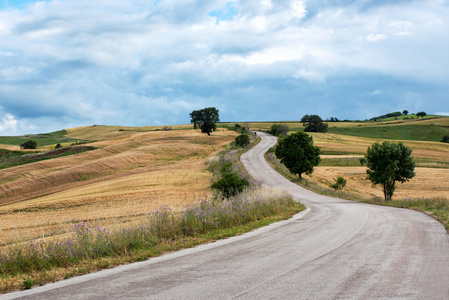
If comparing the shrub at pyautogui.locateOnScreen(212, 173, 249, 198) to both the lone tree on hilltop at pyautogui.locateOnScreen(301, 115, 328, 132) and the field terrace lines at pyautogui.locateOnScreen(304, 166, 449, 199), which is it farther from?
the lone tree on hilltop at pyautogui.locateOnScreen(301, 115, 328, 132)

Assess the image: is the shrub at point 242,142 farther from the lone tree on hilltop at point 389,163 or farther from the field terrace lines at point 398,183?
the lone tree on hilltop at point 389,163

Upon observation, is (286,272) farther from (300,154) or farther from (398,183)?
(398,183)

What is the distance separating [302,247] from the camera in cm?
1008

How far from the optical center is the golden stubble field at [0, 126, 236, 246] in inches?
913

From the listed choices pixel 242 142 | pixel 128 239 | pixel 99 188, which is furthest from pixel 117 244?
pixel 242 142

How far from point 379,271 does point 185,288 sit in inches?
163

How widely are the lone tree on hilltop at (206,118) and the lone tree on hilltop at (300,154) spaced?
57.4 meters

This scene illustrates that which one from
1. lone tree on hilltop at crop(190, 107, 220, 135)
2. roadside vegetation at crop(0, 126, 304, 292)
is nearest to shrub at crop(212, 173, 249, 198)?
roadside vegetation at crop(0, 126, 304, 292)

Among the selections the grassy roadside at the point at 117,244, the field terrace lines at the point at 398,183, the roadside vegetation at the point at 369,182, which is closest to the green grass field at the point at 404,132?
the roadside vegetation at the point at 369,182

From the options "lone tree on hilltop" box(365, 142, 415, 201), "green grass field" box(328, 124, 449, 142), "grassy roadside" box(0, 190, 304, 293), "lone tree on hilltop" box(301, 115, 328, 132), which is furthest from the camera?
"lone tree on hilltop" box(301, 115, 328, 132)

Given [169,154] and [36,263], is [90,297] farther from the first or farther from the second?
[169,154]

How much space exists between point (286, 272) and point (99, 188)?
112ft

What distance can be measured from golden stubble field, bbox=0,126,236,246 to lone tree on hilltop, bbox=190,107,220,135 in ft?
92.5

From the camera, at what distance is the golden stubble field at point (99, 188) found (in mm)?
23188
